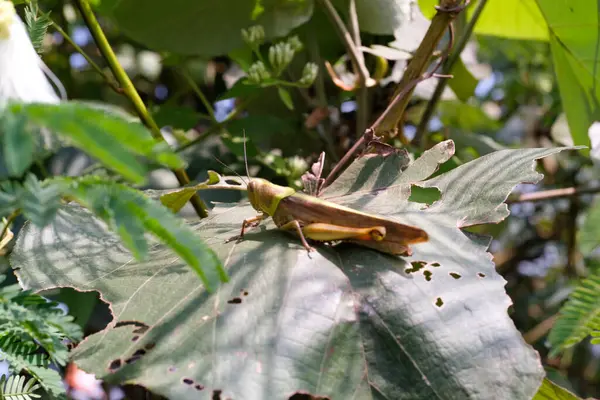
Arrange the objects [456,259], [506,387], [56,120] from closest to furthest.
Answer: [56,120]
[506,387]
[456,259]

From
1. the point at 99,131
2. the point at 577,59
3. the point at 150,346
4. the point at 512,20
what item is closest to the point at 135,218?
the point at 99,131

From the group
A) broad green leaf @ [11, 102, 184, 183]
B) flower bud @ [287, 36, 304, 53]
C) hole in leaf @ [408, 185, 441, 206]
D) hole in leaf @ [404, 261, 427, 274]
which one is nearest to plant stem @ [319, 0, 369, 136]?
flower bud @ [287, 36, 304, 53]

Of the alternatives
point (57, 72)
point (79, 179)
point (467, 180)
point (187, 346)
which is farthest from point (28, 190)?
point (57, 72)

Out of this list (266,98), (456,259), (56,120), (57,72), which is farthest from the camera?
(57,72)

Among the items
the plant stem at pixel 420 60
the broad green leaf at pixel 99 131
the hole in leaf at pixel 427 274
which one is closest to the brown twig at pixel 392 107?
the plant stem at pixel 420 60

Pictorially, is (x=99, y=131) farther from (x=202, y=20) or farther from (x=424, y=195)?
(x=202, y=20)

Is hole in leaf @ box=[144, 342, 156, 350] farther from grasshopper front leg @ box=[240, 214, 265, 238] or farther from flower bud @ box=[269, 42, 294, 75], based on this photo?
flower bud @ box=[269, 42, 294, 75]

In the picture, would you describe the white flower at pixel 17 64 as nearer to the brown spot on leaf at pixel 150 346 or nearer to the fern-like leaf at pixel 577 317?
the brown spot on leaf at pixel 150 346

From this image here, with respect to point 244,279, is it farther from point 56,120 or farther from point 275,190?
point 56,120
